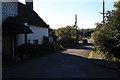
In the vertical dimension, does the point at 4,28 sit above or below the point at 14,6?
below

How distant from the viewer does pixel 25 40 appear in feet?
71.3

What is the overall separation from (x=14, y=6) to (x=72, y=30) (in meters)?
32.4

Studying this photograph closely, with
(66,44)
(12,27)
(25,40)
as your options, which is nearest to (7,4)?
(12,27)

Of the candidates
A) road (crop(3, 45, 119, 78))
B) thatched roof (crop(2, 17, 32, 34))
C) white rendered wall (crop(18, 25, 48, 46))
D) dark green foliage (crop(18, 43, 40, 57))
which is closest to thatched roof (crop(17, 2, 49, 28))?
white rendered wall (crop(18, 25, 48, 46))

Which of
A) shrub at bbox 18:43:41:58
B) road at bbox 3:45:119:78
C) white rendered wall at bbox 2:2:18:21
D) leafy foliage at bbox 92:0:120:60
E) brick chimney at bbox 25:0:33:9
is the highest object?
brick chimney at bbox 25:0:33:9

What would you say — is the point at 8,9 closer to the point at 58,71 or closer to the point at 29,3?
the point at 58,71

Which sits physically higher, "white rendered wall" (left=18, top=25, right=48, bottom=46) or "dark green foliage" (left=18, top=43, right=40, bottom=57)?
"white rendered wall" (left=18, top=25, right=48, bottom=46)

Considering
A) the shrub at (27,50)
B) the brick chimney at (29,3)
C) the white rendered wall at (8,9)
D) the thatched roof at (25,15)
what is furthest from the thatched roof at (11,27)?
the brick chimney at (29,3)

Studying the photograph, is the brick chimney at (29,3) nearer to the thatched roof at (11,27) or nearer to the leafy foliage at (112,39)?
the thatched roof at (11,27)

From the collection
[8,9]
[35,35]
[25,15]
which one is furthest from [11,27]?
[35,35]

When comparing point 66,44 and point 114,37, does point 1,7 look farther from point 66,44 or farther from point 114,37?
point 66,44

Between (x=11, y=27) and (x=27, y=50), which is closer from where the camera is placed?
(x=11, y=27)

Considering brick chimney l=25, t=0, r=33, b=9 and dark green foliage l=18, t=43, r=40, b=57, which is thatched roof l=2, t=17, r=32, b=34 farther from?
brick chimney l=25, t=0, r=33, b=9

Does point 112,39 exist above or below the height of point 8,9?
below
